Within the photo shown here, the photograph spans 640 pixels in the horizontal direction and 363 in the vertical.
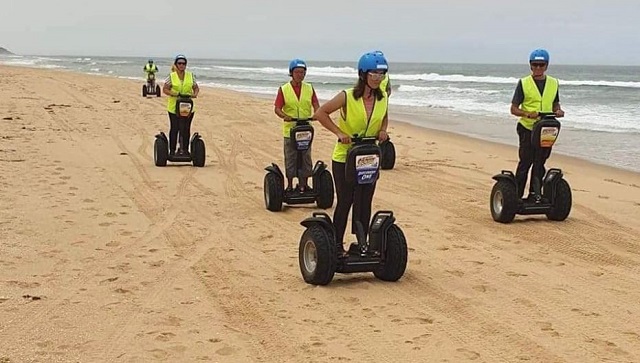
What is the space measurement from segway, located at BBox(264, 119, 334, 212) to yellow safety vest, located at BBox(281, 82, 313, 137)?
0.11 metres

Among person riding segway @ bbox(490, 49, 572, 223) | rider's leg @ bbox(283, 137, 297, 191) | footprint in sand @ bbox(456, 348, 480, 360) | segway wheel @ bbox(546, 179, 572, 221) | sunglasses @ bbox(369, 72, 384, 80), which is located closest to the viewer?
footprint in sand @ bbox(456, 348, 480, 360)

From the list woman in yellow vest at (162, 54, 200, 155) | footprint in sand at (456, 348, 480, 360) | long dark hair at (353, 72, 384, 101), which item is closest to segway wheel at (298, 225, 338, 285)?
long dark hair at (353, 72, 384, 101)

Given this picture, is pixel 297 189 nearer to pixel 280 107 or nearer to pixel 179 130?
pixel 280 107

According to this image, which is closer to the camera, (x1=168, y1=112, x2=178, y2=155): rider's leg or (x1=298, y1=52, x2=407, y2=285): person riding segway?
(x1=298, y1=52, x2=407, y2=285): person riding segway

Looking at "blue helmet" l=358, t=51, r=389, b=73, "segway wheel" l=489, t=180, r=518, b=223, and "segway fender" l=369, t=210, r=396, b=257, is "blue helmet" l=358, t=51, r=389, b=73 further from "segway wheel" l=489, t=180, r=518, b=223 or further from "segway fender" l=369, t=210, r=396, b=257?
"segway wheel" l=489, t=180, r=518, b=223

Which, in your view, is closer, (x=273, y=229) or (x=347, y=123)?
(x=347, y=123)

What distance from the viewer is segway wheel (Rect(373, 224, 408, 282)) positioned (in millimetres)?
6539

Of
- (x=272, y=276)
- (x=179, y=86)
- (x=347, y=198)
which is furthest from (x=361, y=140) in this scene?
(x=179, y=86)

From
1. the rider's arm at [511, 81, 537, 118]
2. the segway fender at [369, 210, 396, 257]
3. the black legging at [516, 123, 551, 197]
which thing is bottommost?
the segway fender at [369, 210, 396, 257]

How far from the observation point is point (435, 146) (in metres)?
17.3

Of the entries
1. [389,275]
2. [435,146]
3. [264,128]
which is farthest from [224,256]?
[264,128]

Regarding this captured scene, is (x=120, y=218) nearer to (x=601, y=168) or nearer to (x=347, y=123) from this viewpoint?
(x=347, y=123)

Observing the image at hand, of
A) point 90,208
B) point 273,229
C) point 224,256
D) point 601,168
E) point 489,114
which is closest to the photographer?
point 224,256

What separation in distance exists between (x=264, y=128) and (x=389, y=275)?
13731mm
